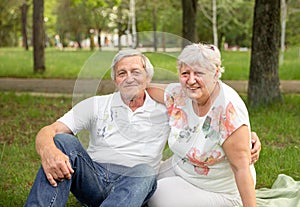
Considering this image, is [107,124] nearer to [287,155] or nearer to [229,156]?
[229,156]

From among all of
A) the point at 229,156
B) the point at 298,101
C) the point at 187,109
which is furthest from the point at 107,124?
the point at 298,101

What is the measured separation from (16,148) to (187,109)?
3.11m

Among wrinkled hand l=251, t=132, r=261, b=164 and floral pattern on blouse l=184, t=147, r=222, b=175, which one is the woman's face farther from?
wrinkled hand l=251, t=132, r=261, b=164

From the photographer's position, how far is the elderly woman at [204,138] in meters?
3.12

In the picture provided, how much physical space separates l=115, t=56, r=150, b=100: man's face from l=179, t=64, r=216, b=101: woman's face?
0.80ft

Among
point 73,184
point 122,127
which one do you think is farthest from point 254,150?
point 73,184

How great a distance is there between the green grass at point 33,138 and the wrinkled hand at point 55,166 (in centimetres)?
110

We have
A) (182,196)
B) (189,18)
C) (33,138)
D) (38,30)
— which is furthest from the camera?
(38,30)

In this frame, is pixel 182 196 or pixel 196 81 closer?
pixel 196 81

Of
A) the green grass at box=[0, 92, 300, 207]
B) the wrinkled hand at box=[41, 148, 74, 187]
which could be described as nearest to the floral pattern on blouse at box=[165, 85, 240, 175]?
the wrinkled hand at box=[41, 148, 74, 187]

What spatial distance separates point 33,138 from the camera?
6.45m

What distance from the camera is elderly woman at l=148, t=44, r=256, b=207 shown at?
10.2ft

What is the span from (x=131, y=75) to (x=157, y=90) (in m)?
0.21

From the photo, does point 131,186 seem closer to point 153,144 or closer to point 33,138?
point 153,144
